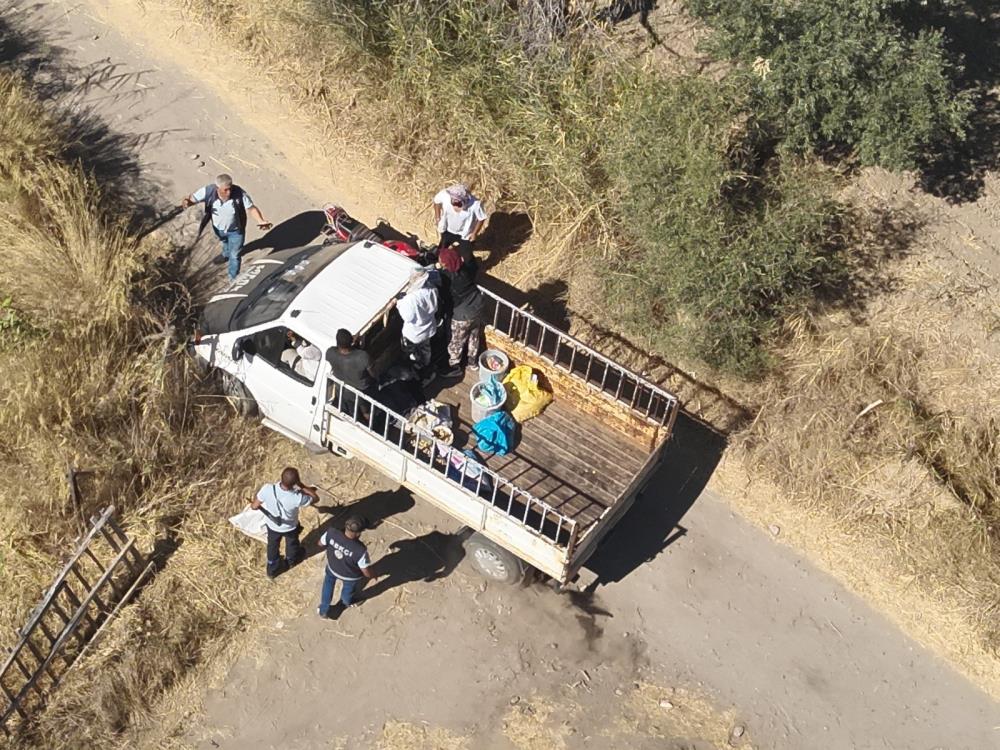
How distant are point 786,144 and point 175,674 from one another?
8.86 metres

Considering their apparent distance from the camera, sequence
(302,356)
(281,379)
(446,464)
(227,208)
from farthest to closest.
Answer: (227,208), (281,379), (302,356), (446,464)

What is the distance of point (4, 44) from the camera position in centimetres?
1476

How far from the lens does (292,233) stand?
12.9 m

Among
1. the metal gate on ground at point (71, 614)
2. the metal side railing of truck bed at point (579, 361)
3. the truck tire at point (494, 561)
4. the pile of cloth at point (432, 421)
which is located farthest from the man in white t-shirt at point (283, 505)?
the metal side railing of truck bed at point (579, 361)

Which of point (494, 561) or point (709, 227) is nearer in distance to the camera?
point (494, 561)

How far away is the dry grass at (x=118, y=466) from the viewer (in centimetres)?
912

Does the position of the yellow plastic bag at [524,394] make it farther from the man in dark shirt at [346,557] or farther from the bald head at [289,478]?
the bald head at [289,478]

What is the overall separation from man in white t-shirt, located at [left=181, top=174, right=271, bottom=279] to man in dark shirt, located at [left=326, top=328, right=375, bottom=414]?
280 cm

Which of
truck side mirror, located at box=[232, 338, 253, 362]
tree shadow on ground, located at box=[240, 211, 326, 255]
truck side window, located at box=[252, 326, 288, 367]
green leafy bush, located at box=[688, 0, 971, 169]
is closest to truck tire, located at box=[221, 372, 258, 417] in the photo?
truck side mirror, located at box=[232, 338, 253, 362]

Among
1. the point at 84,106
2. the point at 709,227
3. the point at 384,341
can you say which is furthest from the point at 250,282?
the point at 84,106

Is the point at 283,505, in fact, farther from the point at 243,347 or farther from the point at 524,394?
the point at 524,394

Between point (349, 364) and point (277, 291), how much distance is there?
61.7 inches

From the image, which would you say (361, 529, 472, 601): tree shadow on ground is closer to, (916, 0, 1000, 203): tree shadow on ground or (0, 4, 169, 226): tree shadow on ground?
(0, 4, 169, 226): tree shadow on ground

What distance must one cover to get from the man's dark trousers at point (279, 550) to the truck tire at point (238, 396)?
4.84 ft
